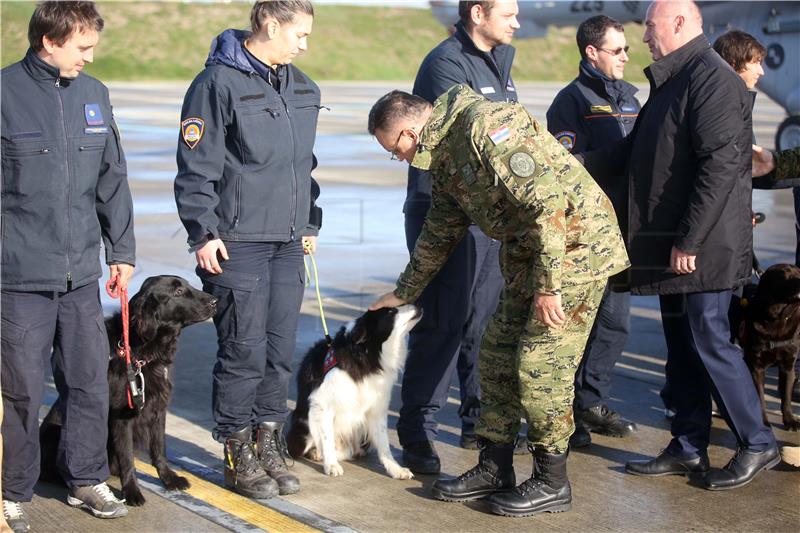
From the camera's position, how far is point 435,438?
16.5 ft

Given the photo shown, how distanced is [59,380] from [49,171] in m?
0.90

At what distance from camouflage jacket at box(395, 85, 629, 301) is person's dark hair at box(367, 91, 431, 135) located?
0.08 m

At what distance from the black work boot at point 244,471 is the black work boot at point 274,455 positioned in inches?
2.8

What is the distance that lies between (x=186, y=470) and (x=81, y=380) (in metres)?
0.83

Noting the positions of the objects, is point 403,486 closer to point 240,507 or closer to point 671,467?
point 240,507

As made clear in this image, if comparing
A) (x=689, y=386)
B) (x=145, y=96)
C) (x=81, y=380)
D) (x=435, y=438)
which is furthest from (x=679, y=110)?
(x=145, y=96)

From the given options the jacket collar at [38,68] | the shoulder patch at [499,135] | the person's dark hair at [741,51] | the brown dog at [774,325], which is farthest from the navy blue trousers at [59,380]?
the person's dark hair at [741,51]

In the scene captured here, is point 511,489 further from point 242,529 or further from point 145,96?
point 145,96

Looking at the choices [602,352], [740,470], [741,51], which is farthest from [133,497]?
[741,51]

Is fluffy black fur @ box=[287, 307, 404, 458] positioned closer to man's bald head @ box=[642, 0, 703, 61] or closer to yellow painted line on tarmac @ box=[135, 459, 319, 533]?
yellow painted line on tarmac @ box=[135, 459, 319, 533]

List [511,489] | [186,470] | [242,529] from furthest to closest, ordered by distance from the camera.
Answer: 1. [186,470]
2. [511,489]
3. [242,529]

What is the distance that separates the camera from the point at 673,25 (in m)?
4.39

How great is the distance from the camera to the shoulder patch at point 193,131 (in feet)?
13.3

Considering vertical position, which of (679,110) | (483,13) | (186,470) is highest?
(483,13)
